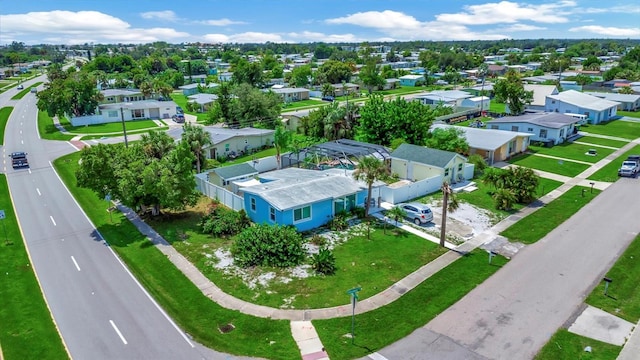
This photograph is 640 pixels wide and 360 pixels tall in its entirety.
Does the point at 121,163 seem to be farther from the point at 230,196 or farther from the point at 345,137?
the point at 345,137

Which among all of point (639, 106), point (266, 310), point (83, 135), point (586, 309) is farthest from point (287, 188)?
point (639, 106)

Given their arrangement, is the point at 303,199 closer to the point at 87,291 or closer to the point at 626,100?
the point at 87,291

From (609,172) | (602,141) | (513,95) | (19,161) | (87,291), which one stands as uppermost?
(513,95)

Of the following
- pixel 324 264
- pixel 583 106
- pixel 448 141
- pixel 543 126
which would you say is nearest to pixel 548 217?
pixel 448 141

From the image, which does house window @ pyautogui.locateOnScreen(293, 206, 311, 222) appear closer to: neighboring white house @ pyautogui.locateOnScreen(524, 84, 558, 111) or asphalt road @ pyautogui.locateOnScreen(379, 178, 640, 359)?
asphalt road @ pyautogui.locateOnScreen(379, 178, 640, 359)

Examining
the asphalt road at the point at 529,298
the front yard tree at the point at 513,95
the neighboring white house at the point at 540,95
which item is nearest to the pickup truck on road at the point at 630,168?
the asphalt road at the point at 529,298
